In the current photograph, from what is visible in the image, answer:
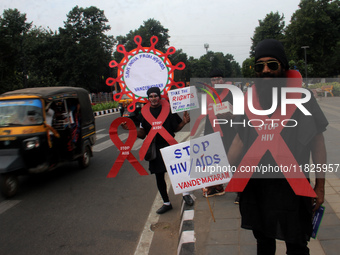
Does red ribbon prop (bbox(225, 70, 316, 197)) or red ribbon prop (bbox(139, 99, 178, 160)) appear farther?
red ribbon prop (bbox(139, 99, 178, 160))

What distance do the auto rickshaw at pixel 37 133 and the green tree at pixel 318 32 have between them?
53988 mm

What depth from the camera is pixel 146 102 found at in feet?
14.6

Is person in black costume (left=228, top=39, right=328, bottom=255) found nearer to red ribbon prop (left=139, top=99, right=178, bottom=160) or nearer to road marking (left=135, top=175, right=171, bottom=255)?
road marking (left=135, top=175, right=171, bottom=255)

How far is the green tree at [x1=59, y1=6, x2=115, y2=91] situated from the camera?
46781 millimetres

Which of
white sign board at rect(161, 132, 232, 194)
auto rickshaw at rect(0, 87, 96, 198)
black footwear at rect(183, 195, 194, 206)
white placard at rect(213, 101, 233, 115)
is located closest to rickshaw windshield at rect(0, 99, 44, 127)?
auto rickshaw at rect(0, 87, 96, 198)

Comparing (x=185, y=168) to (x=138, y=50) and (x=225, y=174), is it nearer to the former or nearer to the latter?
(x=225, y=174)

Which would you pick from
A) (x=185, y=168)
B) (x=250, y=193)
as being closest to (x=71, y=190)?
(x=185, y=168)

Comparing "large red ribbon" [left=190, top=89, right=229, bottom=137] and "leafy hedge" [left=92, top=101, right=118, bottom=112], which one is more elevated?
"large red ribbon" [left=190, top=89, right=229, bottom=137]

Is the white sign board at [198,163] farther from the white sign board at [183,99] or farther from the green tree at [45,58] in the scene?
the green tree at [45,58]

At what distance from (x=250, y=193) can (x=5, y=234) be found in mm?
3621

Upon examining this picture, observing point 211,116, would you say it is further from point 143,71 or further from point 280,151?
point 280,151

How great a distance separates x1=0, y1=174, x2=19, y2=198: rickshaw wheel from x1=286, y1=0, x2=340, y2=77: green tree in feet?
183

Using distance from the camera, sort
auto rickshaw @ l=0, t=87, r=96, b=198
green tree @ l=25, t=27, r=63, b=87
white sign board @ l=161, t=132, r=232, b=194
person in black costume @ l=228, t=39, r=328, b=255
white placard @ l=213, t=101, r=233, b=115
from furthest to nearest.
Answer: green tree @ l=25, t=27, r=63, b=87 < auto rickshaw @ l=0, t=87, r=96, b=198 < white placard @ l=213, t=101, r=233, b=115 < white sign board @ l=161, t=132, r=232, b=194 < person in black costume @ l=228, t=39, r=328, b=255

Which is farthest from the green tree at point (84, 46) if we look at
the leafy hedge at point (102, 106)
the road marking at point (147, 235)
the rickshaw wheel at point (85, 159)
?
the road marking at point (147, 235)
